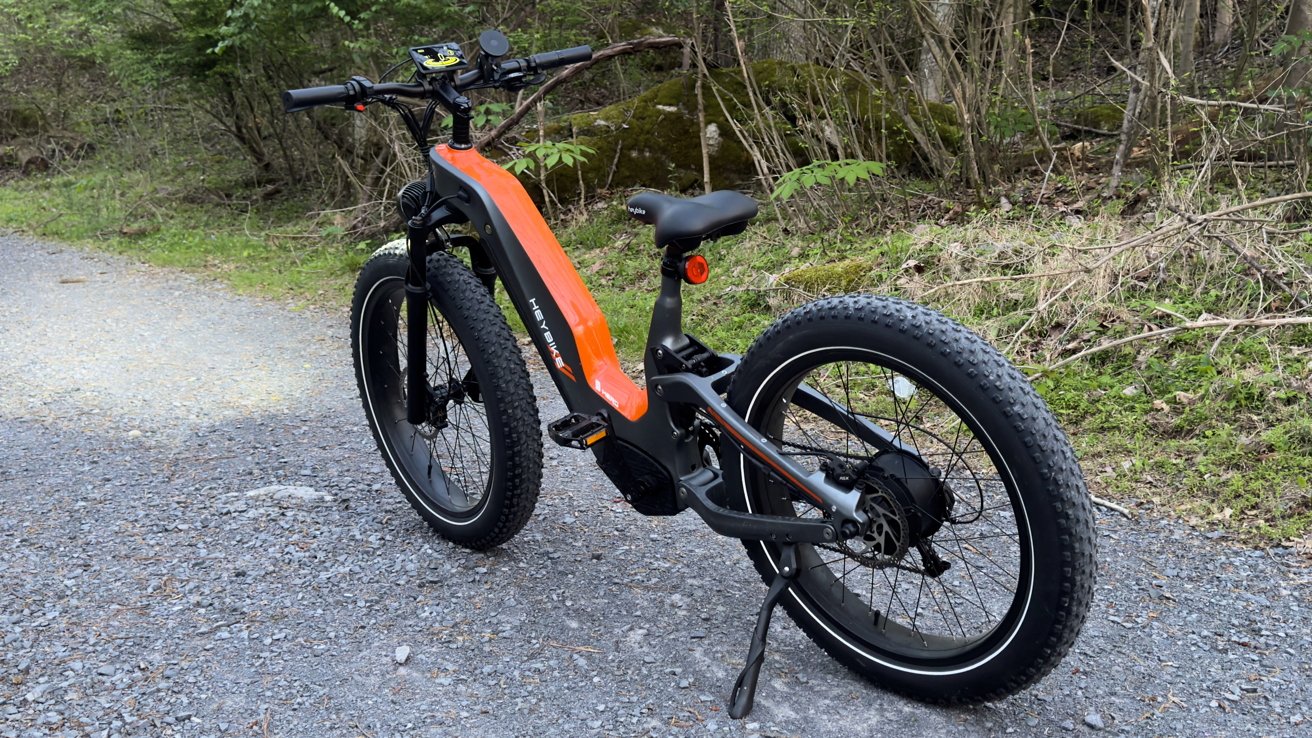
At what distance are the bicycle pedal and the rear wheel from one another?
0.33ft

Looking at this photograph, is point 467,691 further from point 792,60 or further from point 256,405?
point 792,60

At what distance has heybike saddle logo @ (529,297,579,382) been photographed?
9.78 ft

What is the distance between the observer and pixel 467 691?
258cm

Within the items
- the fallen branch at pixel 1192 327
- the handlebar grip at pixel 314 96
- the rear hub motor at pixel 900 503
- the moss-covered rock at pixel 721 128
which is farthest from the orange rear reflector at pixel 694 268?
the moss-covered rock at pixel 721 128

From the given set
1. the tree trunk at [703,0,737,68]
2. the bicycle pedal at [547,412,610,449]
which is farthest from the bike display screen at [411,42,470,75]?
the tree trunk at [703,0,737,68]

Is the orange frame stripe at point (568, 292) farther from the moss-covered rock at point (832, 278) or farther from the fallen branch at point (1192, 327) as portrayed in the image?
the moss-covered rock at point (832, 278)

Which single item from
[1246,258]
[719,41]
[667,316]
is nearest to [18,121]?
[719,41]

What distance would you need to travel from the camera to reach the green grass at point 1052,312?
142 inches

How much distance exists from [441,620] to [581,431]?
68cm

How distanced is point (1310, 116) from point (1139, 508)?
253cm

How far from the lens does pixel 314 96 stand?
9.31 ft

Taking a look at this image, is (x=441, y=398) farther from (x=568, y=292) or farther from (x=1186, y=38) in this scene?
(x=1186, y=38)

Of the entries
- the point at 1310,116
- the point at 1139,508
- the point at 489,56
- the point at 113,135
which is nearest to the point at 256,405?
the point at 489,56

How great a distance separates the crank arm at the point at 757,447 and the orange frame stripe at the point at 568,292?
0.71 ft
